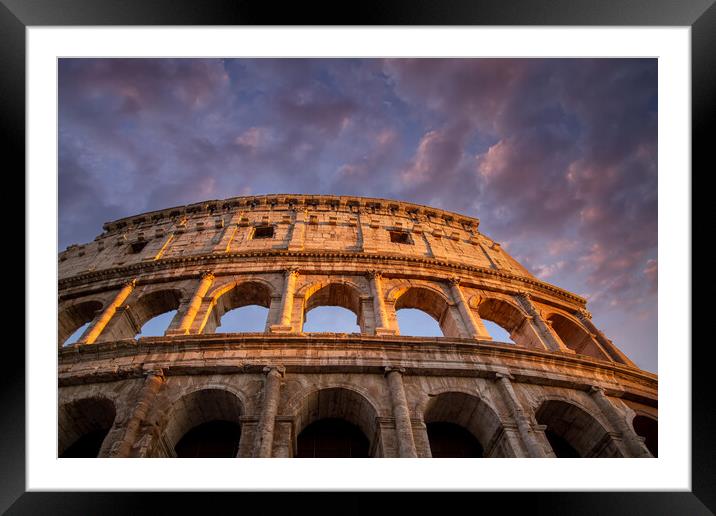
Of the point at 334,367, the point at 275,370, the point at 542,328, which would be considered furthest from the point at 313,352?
the point at 542,328

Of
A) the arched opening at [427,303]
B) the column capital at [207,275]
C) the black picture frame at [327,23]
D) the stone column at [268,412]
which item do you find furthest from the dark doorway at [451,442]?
the column capital at [207,275]

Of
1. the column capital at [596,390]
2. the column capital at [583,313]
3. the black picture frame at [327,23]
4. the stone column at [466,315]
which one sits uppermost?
the column capital at [583,313]

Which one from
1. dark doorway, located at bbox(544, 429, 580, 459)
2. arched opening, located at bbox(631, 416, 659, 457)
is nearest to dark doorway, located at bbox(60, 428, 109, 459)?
dark doorway, located at bbox(544, 429, 580, 459)

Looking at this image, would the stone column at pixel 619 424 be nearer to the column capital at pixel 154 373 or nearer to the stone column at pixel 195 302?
the column capital at pixel 154 373

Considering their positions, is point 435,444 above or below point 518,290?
below

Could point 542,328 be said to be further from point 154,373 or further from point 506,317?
point 154,373
